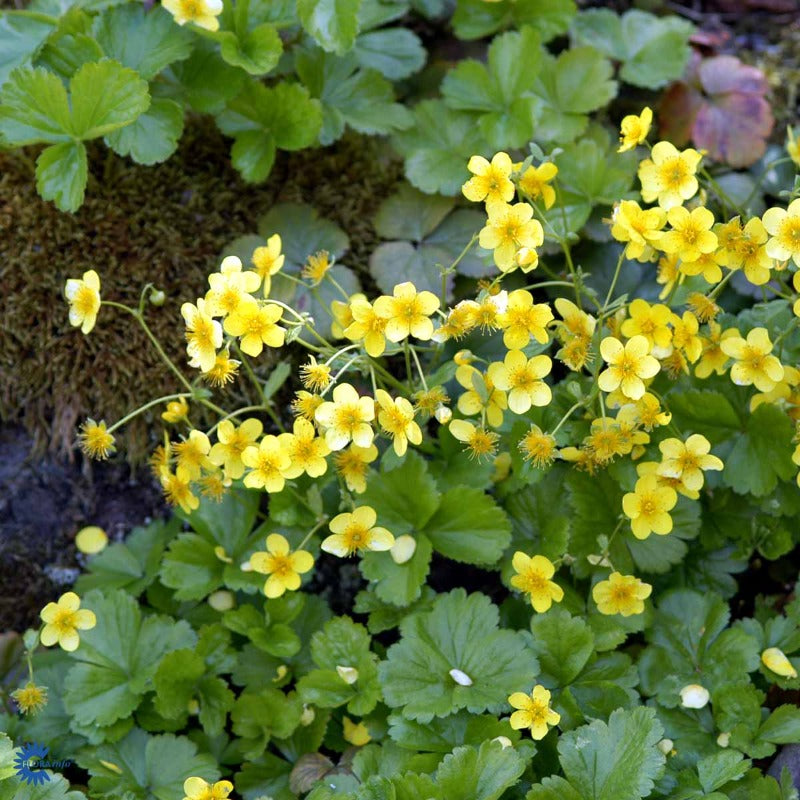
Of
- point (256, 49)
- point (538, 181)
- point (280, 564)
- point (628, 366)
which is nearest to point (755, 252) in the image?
point (628, 366)

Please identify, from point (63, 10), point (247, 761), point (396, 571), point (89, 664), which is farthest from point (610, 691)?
point (63, 10)

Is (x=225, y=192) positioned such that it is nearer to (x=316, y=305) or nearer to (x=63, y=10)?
(x=316, y=305)

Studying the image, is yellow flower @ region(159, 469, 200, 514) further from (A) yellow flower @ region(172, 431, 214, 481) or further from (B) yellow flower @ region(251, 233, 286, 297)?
(B) yellow flower @ region(251, 233, 286, 297)

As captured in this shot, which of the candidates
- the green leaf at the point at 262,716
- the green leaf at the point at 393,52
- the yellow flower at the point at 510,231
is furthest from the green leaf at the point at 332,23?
the green leaf at the point at 262,716

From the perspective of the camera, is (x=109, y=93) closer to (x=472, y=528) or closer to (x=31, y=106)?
(x=31, y=106)

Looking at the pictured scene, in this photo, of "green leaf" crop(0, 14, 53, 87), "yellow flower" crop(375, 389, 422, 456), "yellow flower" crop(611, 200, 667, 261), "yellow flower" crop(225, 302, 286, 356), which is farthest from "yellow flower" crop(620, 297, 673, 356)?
"green leaf" crop(0, 14, 53, 87)

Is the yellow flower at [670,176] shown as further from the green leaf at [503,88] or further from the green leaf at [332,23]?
the green leaf at [332,23]

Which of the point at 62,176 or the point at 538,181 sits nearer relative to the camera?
the point at 538,181
